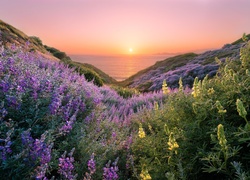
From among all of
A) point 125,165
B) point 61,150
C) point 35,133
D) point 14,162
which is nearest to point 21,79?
point 35,133

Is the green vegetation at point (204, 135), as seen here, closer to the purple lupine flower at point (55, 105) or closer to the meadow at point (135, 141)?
the meadow at point (135, 141)

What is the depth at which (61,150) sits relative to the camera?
3.93 m

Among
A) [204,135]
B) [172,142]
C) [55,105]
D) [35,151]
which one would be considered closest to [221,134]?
[172,142]

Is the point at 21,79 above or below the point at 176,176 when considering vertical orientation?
above

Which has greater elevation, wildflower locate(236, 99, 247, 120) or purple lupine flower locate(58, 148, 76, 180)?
wildflower locate(236, 99, 247, 120)

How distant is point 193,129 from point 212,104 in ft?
1.69

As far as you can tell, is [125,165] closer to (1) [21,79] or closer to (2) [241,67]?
(1) [21,79]

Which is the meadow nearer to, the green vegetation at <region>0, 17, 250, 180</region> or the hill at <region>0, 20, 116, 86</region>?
the green vegetation at <region>0, 17, 250, 180</region>

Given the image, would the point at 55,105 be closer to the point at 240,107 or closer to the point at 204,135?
the point at 204,135

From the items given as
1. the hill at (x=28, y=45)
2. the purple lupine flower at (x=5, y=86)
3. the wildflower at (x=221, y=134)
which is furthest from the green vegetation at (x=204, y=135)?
the hill at (x=28, y=45)

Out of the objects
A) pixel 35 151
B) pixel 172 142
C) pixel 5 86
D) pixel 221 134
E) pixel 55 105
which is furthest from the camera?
pixel 55 105

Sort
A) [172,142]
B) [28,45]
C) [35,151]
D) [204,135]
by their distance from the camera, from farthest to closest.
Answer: [28,45] → [204,135] → [172,142] → [35,151]

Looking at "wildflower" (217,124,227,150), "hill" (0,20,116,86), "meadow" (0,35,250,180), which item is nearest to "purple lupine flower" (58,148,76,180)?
"meadow" (0,35,250,180)

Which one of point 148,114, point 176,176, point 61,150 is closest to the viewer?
point 176,176
